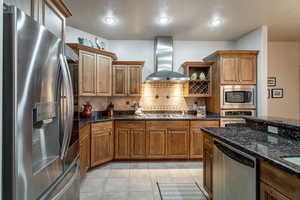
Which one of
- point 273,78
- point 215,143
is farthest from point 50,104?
point 273,78

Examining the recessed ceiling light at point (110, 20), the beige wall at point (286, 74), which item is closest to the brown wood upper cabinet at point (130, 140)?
the recessed ceiling light at point (110, 20)

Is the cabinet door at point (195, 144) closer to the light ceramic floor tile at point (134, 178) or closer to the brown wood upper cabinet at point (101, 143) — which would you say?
the light ceramic floor tile at point (134, 178)

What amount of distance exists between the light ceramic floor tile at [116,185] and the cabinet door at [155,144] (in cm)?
95

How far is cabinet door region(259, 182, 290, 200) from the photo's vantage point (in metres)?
1.14

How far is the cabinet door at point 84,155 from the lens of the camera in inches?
112

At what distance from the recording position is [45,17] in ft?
5.32

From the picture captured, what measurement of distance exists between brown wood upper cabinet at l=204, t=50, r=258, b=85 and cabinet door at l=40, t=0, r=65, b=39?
314 cm

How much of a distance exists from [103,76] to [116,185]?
2122 millimetres

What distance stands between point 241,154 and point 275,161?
0.35 meters

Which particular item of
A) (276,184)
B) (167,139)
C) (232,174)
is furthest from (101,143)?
(276,184)

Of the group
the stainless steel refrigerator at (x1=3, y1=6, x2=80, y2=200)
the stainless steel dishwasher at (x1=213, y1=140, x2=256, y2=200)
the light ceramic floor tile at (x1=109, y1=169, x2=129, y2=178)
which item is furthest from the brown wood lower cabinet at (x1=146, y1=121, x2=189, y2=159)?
the stainless steel refrigerator at (x1=3, y1=6, x2=80, y2=200)

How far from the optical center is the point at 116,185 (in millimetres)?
2857

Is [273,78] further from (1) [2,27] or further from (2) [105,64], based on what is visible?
(1) [2,27]

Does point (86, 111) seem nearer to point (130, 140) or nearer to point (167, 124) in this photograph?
point (130, 140)
